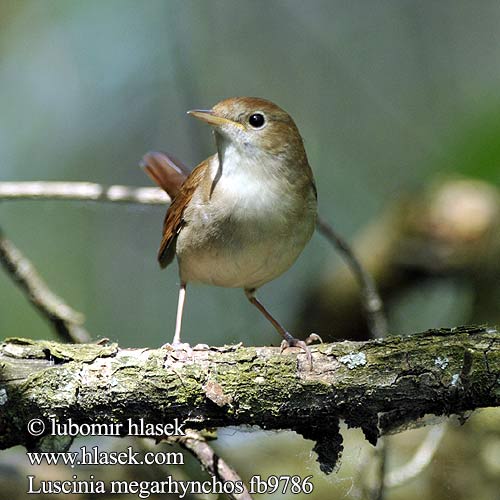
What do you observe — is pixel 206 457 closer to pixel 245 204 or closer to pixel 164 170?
pixel 245 204

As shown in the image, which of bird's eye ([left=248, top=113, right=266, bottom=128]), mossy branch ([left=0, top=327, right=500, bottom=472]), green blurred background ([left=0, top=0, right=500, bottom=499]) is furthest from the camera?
green blurred background ([left=0, top=0, right=500, bottom=499])

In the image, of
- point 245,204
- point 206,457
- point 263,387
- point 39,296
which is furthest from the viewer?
point 39,296

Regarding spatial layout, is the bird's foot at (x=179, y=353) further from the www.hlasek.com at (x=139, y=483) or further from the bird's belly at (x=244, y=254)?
the bird's belly at (x=244, y=254)

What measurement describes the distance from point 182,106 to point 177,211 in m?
3.86

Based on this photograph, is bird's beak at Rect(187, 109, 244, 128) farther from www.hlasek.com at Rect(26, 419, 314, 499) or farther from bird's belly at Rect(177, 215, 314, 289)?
www.hlasek.com at Rect(26, 419, 314, 499)

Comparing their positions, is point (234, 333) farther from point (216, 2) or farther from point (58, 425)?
point (216, 2)

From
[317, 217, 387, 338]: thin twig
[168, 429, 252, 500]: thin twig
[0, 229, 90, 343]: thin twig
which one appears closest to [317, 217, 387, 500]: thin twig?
[317, 217, 387, 338]: thin twig

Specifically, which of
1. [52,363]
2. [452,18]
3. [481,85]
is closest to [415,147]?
[481,85]

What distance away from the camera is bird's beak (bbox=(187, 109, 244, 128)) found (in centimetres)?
379

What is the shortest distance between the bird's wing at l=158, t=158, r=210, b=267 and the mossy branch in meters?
1.31

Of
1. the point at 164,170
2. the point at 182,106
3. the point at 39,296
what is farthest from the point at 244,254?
the point at 182,106

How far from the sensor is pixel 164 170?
4.91 m

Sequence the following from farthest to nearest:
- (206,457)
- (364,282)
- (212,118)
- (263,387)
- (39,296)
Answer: (364,282), (39,296), (212,118), (206,457), (263,387)

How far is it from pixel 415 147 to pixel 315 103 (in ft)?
4.09
